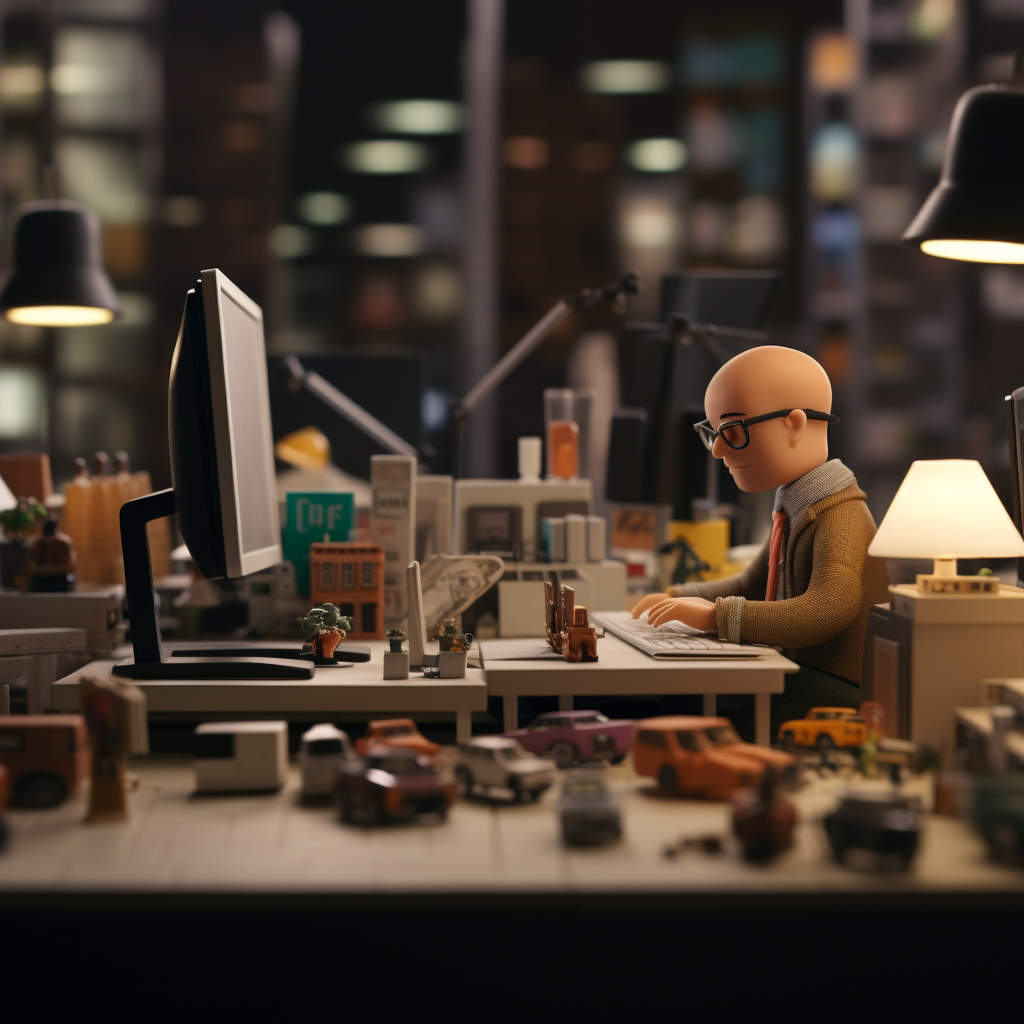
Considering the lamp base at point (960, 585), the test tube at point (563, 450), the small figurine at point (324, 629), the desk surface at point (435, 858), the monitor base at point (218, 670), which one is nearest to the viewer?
the desk surface at point (435, 858)

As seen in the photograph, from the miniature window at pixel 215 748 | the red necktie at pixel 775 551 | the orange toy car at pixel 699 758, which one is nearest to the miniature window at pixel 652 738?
the orange toy car at pixel 699 758

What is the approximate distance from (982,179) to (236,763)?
1.49 metres

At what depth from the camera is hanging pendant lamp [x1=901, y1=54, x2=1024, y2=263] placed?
176 cm

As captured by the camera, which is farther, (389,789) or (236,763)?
(236,763)

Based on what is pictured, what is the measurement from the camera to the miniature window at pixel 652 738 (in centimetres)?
121

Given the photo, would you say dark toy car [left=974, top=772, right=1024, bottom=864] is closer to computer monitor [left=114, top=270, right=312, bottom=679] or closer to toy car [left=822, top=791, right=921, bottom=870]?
toy car [left=822, top=791, right=921, bottom=870]

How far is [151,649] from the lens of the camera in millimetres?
1501

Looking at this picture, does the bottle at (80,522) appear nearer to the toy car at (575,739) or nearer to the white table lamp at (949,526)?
the toy car at (575,739)

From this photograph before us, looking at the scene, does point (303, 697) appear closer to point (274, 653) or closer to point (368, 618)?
point (274, 653)

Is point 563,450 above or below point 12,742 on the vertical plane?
above

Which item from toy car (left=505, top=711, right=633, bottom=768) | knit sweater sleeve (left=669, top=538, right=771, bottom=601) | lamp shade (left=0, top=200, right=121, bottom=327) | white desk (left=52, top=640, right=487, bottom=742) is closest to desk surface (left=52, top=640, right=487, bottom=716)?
white desk (left=52, top=640, right=487, bottom=742)

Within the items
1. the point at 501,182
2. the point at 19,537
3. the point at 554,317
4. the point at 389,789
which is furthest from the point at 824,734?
the point at 501,182

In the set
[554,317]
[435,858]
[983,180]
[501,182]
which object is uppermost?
[501,182]

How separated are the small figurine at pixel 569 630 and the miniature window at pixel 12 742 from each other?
0.67m
